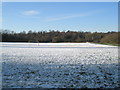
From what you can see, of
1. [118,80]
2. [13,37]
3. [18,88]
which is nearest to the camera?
[18,88]

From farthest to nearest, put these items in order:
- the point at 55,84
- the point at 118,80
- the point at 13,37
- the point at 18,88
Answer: the point at 13,37, the point at 118,80, the point at 55,84, the point at 18,88

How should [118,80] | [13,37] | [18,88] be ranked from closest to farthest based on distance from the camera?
1. [18,88]
2. [118,80]
3. [13,37]

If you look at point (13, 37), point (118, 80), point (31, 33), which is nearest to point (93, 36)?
point (31, 33)

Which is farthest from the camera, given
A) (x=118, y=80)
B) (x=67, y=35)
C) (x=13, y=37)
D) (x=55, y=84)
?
(x=67, y=35)

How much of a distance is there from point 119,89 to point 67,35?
4217 inches

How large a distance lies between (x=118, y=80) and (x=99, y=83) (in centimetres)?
100

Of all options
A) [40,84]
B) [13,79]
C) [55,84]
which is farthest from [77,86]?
[13,79]

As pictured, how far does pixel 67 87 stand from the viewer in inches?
220

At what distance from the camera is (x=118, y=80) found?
654cm

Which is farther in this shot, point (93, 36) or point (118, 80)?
point (93, 36)

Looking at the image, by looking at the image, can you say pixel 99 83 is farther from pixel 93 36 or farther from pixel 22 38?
pixel 93 36

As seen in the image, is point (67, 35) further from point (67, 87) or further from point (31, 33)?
point (67, 87)

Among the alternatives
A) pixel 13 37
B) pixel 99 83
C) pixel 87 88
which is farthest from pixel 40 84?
pixel 13 37

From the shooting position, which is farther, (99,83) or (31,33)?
(31,33)
